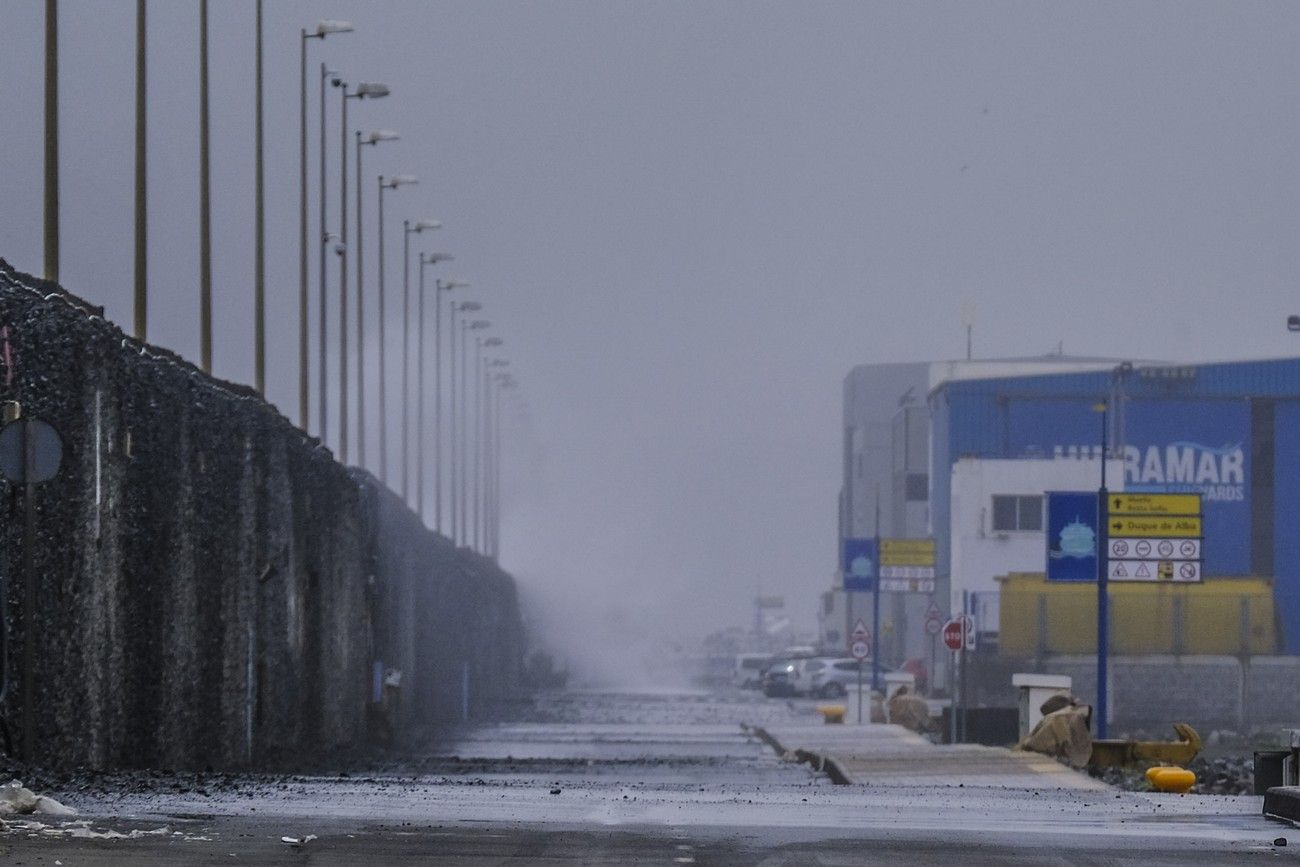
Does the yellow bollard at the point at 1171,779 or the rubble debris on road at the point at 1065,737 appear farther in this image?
the rubble debris on road at the point at 1065,737

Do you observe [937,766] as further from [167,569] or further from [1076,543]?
[167,569]

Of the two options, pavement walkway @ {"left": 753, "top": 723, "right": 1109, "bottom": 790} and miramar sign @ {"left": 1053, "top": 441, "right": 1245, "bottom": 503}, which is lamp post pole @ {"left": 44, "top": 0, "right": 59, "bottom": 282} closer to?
pavement walkway @ {"left": 753, "top": 723, "right": 1109, "bottom": 790}

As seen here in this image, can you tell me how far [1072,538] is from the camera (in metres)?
40.6

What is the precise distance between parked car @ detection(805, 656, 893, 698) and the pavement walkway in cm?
4785

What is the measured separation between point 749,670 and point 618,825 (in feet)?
351

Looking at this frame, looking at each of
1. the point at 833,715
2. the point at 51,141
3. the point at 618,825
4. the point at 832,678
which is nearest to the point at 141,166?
the point at 51,141

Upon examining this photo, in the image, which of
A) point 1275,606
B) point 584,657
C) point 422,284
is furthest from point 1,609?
point 584,657

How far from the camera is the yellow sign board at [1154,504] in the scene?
41.3m

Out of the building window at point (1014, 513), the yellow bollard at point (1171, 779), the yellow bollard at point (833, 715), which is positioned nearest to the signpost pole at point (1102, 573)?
the yellow bollard at point (1171, 779)

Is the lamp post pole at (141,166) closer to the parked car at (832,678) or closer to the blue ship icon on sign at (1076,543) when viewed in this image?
the blue ship icon on sign at (1076,543)

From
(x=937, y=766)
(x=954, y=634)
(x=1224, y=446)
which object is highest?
(x=1224, y=446)

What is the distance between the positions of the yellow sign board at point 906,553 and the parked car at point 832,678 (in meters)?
17.9

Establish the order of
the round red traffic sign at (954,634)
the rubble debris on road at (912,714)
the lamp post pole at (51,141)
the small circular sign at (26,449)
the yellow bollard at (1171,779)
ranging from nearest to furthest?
the small circular sign at (26,449)
the yellow bollard at (1171,779)
the lamp post pole at (51,141)
the round red traffic sign at (954,634)
the rubble debris on road at (912,714)

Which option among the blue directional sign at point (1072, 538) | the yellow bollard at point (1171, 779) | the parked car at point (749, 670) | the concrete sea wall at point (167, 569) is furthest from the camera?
the parked car at point (749, 670)
